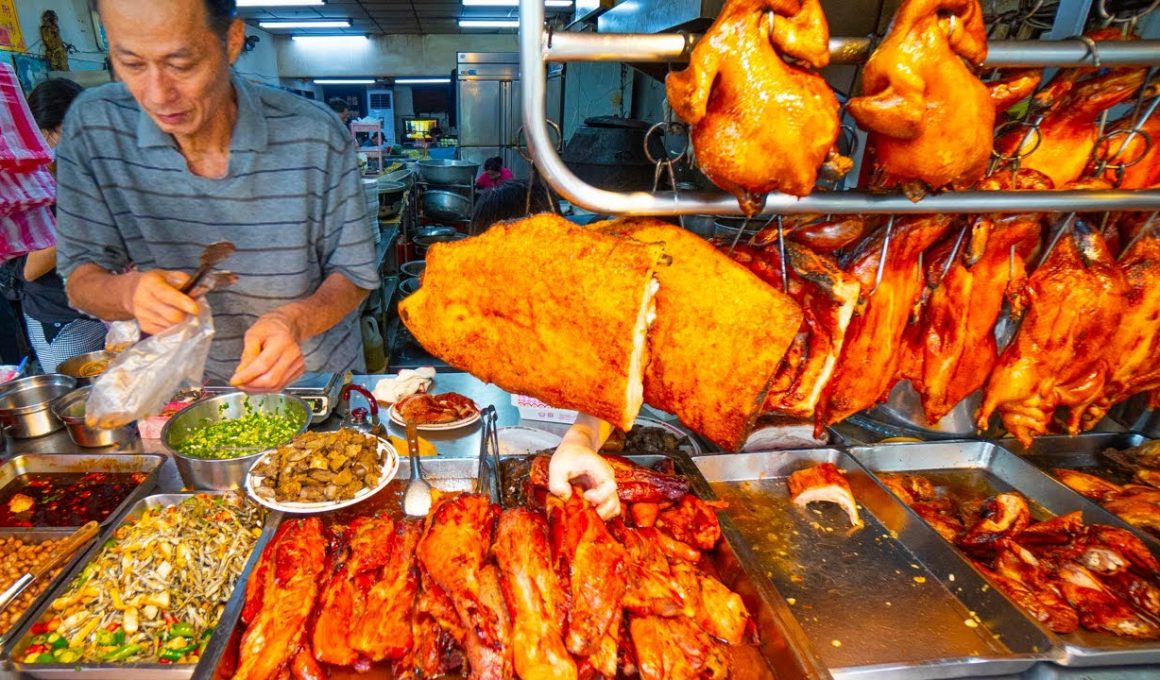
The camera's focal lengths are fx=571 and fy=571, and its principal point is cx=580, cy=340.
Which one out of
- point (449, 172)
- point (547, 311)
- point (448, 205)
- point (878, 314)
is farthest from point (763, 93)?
point (449, 172)

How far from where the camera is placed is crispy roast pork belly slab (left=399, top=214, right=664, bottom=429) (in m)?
1.38

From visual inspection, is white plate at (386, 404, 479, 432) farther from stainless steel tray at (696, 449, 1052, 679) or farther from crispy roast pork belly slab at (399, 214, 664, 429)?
crispy roast pork belly slab at (399, 214, 664, 429)

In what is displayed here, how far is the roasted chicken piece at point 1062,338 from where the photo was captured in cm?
173

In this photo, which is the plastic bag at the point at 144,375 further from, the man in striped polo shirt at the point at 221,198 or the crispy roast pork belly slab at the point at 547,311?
the crispy roast pork belly slab at the point at 547,311

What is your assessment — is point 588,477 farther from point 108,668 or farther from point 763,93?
point 108,668

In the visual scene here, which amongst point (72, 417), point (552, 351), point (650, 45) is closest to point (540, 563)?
point (552, 351)

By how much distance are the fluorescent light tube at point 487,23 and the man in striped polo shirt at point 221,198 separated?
555 inches

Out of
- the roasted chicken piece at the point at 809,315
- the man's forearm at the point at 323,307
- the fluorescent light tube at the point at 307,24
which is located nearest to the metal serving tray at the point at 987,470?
the roasted chicken piece at the point at 809,315

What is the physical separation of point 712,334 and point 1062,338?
4.06 ft

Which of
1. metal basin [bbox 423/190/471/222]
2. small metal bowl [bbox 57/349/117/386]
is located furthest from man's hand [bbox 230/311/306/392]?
metal basin [bbox 423/190/471/222]

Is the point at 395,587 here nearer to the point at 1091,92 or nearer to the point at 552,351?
the point at 552,351

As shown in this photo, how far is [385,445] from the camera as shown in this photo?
8.12 feet

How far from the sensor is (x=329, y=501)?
2162 millimetres

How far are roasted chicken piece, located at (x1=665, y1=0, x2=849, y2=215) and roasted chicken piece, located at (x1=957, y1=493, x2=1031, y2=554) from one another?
1.83 meters
